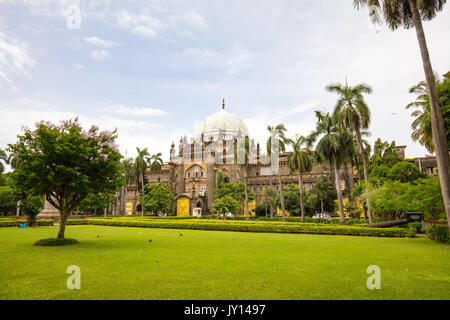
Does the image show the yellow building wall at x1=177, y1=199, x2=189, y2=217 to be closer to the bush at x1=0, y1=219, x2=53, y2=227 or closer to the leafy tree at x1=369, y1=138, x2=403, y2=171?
the bush at x1=0, y1=219, x2=53, y2=227

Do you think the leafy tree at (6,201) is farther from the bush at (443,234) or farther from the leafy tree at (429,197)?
the bush at (443,234)

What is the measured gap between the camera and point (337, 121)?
23.1m

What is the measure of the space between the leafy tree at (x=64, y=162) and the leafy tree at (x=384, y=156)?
96.8 ft

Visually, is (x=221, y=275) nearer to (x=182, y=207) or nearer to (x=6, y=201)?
(x=182, y=207)

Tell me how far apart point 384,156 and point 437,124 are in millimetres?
25456

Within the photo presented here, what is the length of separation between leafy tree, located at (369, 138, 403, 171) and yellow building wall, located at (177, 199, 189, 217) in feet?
102

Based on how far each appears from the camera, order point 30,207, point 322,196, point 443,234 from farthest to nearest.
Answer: point 322,196 < point 30,207 < point 443,234

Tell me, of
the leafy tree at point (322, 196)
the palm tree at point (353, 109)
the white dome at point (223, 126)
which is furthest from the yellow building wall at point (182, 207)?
the palm tree at point (353, 109)

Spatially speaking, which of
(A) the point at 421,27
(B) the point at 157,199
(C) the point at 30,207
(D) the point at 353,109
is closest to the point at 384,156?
(D) the point at 353,109

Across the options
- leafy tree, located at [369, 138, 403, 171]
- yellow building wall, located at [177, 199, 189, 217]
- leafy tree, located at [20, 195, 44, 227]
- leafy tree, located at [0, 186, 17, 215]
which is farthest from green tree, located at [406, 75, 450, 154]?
leafy tree, located at [0, 186, 17, 215]

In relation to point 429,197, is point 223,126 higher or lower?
higher

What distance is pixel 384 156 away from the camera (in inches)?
1270
